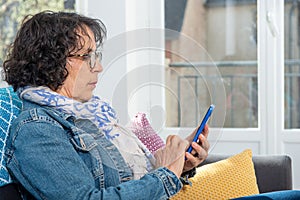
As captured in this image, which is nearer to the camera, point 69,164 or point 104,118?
point 69,164

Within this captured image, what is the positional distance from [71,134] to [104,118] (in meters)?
0.11

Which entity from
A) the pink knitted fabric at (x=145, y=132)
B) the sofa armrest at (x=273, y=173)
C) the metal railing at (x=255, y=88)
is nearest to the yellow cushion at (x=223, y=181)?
the sofa armrest at (x=273, y=173)

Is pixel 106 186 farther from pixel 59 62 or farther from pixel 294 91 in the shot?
pixel 294 91

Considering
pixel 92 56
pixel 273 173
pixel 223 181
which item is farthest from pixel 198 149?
pixel 273 173

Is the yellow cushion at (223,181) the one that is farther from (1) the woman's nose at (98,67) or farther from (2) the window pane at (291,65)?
(2) the window pane at (291,65)

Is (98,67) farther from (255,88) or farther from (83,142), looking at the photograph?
(255,88)

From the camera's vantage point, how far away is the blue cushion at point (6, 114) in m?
1.53

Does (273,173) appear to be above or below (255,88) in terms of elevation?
below

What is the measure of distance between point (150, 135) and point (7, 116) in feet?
1.39

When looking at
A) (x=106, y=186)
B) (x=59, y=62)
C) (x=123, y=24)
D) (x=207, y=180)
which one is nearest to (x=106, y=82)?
(x=59, y=62)

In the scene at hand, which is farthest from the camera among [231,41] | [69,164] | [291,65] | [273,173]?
[231,41]

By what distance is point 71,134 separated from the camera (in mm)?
1524

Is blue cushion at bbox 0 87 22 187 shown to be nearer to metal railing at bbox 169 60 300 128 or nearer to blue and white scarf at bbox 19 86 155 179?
blue and white scarf at bbox 19 86 155 179

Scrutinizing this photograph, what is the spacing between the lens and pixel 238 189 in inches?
79.4
